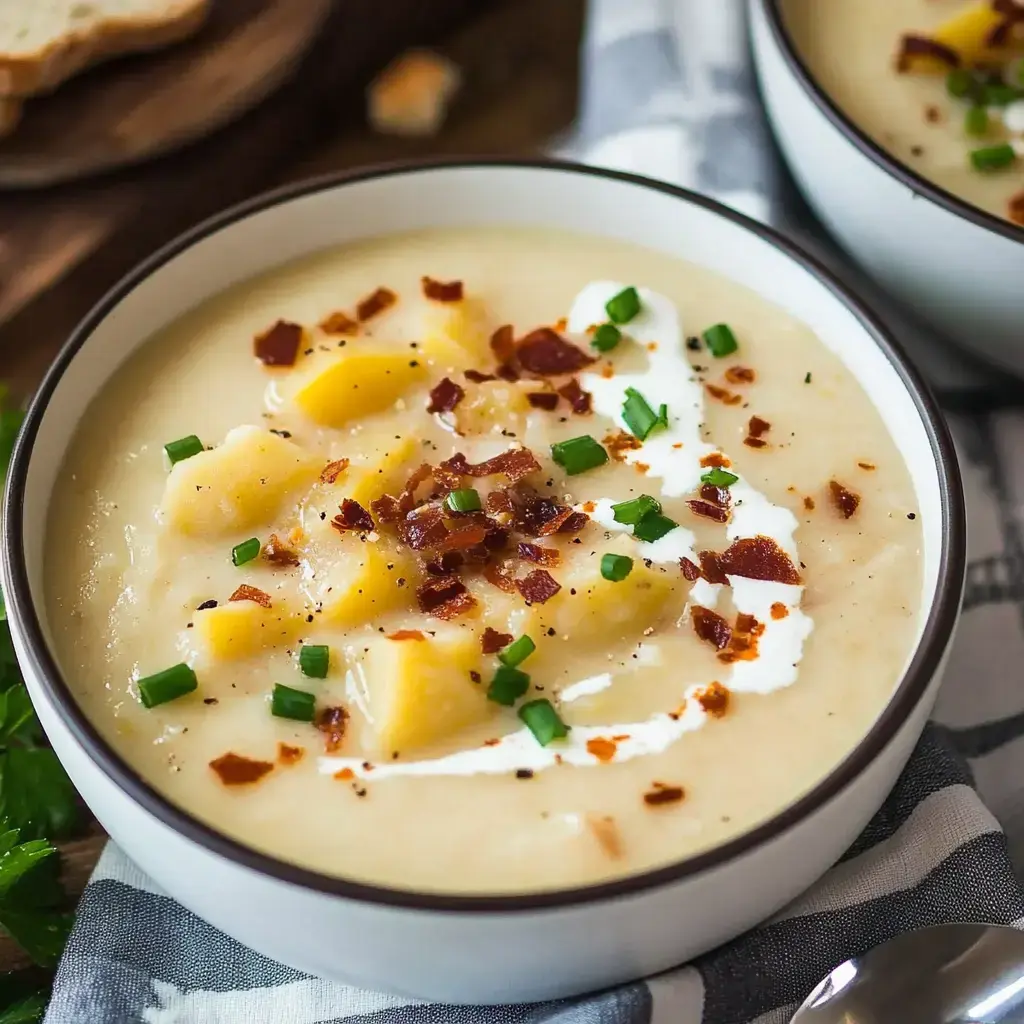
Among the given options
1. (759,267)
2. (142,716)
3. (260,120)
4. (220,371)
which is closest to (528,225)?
(759,267)

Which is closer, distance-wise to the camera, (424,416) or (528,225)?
(424,416)

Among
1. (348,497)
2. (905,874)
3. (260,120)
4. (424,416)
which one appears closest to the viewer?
(905,874)

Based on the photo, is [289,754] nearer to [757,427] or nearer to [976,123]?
[757,427]

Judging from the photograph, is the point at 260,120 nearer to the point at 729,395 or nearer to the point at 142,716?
the point at 729,395

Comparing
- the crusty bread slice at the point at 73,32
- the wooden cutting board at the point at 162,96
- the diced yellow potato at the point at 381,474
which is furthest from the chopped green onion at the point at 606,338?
the crusty bread slice at the point at 73,32

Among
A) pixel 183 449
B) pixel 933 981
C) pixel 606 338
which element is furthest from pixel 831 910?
pixel 183 449

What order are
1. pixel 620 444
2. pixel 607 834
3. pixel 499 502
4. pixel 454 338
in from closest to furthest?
pixel 607 834 < pixel 499 502 < pixel 620 444 < pixel 454 338
